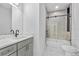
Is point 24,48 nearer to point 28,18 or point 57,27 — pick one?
point 28,18

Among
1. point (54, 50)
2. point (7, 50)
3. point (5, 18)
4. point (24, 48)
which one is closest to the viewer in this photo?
point (7, 50)

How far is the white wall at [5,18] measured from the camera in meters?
1.73

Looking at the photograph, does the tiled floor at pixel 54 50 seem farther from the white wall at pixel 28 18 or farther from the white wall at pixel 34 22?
the white wall at pixel 28 18

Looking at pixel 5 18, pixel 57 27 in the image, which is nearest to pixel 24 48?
pixel 5 18

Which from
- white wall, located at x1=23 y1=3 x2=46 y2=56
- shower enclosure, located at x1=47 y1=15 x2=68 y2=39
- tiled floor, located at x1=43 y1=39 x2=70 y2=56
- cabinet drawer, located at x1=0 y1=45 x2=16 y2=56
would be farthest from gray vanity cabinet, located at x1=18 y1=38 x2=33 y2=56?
shower enclosure, located at x1=47 y1=15 x2=68 y2=39

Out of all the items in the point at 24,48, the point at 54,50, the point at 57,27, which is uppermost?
the point at 57,27

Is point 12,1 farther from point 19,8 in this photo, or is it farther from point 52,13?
point 52,13

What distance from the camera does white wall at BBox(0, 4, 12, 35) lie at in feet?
5.68

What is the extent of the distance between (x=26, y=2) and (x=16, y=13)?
1.73 ft

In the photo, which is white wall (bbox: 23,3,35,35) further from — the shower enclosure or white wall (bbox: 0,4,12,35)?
the shower enclosure

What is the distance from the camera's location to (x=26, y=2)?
2.44 meters

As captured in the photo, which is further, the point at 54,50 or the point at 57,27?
the point at 57,27

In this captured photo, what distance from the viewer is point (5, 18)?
185 cm

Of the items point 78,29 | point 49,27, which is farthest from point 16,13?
point 49,27
